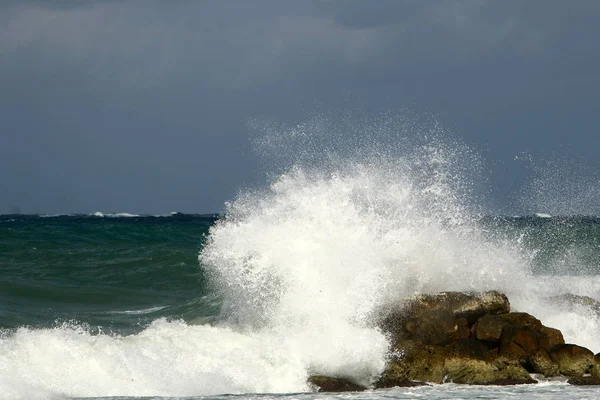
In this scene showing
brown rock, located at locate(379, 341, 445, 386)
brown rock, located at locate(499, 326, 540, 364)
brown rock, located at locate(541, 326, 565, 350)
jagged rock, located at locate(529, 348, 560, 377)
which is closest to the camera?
brown rock, located at locate(379, 341, 445, 386)

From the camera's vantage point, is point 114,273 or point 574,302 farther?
point 114,273

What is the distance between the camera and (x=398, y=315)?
41.5ft

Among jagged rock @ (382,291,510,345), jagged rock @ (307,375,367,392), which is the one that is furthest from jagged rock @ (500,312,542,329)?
jagged rock @ (307,375,367,392)

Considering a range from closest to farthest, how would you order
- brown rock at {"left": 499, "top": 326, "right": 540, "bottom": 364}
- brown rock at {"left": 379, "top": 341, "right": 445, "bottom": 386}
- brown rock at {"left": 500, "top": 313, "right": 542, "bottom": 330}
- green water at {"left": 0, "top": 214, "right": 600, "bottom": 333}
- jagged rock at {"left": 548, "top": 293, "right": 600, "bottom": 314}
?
brown rock at {"left": 379, "top": 341, "right": 445, "bottom": 386}
brown rock at {"left": 499, "top": 326, "right": 540, "bottom": 364}
brown rock at {"left": 500, "top": 313, "right": 542, "bottom": 330}
jagged rock at {"left": 548, "top": 293, "right": 600, "bottom": 314}
green water at {"left": 0, "top": 214, "right": 600, "bottom": 333}

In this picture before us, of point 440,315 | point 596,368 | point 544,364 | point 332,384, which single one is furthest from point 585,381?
point 332,384

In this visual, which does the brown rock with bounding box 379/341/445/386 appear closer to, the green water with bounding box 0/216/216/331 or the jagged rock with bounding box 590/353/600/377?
the jagged rock with bounding box 590/353/600/377

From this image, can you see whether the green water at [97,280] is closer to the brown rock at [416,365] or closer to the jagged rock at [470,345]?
the jagged rock at [470,345]

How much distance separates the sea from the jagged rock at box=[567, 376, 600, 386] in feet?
0.57

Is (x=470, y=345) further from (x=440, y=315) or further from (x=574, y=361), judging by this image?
(x=574, y=361)

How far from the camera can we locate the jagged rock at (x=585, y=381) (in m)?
11.3

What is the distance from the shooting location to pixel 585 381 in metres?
11.4

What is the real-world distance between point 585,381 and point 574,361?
1.17ft

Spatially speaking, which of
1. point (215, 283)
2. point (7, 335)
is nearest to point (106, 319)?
point (215, 283)

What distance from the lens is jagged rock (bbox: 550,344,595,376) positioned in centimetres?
1162
